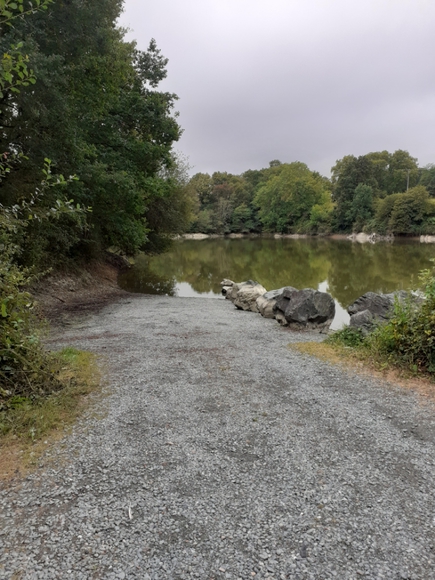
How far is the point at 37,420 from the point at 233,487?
85.9 inches

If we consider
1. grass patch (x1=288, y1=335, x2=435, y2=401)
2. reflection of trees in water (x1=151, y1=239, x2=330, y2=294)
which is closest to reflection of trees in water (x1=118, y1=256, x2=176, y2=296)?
reflection of trees in water (x1=151, y1=239, x2=330, y2=294)

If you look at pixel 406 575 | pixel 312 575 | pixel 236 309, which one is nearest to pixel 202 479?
pixel 312 575

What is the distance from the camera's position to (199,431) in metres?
4.04

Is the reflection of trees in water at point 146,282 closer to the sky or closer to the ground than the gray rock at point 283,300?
closer to the ground

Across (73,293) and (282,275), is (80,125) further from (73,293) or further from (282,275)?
(282,275)

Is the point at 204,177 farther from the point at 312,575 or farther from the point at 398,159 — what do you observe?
the point at 312,575

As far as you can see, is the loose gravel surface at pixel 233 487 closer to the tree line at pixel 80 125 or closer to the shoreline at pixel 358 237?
the tree line at pixel 80 125

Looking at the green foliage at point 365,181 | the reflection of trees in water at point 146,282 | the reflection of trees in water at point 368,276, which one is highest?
the green foliage at point 365,181

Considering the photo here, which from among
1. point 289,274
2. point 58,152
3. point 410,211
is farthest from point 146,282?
point 410,211

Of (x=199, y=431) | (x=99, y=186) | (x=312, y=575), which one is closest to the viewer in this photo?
(x=312, y=575)

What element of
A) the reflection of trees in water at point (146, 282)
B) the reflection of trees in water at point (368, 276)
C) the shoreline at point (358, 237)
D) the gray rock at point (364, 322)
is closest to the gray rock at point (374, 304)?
the gray rock at point (364, 322)

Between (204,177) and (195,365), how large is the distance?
3764 inches

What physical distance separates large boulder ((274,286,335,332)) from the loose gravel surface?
381 cm

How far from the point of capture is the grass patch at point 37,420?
11.3 feet
